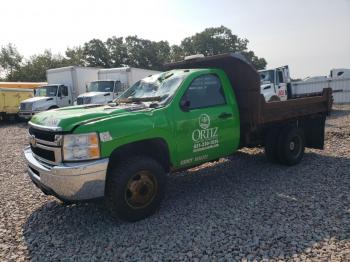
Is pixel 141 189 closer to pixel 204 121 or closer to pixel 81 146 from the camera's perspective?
pixel 81 146

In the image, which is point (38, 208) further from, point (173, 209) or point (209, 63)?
point (209, 63)

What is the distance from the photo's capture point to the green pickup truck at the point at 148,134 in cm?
388

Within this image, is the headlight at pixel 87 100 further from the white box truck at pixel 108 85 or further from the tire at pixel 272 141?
the tire at pixel 272 141

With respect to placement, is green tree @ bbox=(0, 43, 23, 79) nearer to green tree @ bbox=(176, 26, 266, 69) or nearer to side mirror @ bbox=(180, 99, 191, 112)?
green tree @ bbox=(176, 26, 266, 69)

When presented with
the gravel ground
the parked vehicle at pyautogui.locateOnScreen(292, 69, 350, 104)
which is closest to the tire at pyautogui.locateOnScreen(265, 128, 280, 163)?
the gravel ground

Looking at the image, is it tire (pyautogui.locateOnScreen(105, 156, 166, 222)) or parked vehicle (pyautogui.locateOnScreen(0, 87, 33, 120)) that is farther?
parked vehicle (pyautogui.locateOnScreen(0, 87, 33, 120))

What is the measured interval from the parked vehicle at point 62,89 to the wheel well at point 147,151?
16.0 m

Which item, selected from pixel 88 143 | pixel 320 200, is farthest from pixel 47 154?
pixel 320 200

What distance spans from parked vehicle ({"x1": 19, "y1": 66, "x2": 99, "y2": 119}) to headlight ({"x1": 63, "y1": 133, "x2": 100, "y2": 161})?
16.3 m

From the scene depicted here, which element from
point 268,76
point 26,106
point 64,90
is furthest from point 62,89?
point 268,76

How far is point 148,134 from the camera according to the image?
429 cm

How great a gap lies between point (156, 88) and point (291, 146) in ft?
10.8

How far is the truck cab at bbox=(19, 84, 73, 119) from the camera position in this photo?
18.7m

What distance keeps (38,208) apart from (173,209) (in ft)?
7.07
